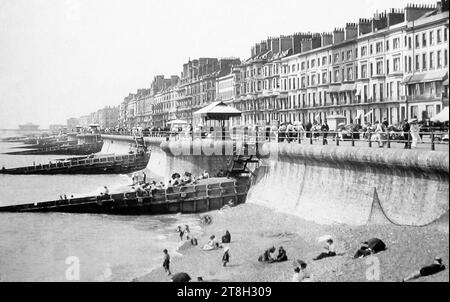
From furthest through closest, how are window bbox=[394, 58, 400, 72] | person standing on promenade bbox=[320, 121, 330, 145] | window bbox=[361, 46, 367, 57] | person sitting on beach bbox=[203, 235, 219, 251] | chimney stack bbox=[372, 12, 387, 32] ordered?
window bbox=[361, 46, 367, 57]
chimney stack bbox=[372, 12, 387, 32]
window bbox=[394, 58, 400, 72]
person standing on promenade bbox=[320, 121, 330, 145]
person sitting on beach bbox=[203, 235, 219, 251]

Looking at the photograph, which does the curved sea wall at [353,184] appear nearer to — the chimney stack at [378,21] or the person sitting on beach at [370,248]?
the person sitting on beach at [370,248]

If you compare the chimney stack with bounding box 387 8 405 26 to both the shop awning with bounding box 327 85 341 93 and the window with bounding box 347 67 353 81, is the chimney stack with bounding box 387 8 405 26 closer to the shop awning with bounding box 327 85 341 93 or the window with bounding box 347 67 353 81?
the window with bounding box 347 67 353 81

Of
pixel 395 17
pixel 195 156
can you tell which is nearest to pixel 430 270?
pixel 195 156

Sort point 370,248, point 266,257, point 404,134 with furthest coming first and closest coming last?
1. point 404,134
2. point 266,257
3. point 370,248

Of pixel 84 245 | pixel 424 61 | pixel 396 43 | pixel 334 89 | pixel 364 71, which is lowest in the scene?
pixel 84 245

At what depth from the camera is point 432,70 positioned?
50406mm

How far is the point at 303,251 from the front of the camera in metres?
23.3

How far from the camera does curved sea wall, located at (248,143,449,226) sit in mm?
20062

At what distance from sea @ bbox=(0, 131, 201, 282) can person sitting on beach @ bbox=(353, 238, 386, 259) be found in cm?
872

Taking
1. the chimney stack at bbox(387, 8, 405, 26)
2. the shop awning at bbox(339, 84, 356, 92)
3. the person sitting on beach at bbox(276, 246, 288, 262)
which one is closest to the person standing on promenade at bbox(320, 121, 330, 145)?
the person sitting on beach at bbox(276, 246, 288, 262)

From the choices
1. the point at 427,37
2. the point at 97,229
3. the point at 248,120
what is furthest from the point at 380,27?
the point at 97,229

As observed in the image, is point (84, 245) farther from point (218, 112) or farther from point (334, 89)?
point (334, 89)

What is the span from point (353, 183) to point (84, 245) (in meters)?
13.5
